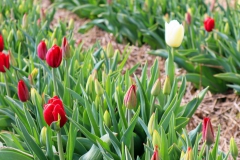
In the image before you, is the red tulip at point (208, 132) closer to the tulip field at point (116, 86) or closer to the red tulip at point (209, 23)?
the tulip field at point (116, 86)

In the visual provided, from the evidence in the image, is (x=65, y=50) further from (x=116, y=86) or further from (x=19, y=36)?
(x=19, y=36)

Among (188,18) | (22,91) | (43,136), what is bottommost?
(43,136)

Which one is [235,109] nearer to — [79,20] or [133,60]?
[133,60]

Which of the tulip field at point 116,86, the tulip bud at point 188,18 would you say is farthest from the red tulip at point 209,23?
the tulip bud at point 188,18

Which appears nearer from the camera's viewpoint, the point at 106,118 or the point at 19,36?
the point at 106,118

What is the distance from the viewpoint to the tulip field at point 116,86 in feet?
4.83

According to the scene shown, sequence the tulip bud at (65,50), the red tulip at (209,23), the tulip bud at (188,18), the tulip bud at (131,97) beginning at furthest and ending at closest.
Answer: the tulip bud at (188,18) < the red tulip at (209,23) < the tulip bud at (65,50) < the tulip bud at (131,97)

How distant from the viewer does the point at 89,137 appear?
151cm

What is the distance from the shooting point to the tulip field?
147 cm

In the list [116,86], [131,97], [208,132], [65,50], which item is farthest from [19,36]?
[208,132]

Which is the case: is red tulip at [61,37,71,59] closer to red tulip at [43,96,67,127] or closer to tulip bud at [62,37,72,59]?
tulip bud at [62,37,72,59]

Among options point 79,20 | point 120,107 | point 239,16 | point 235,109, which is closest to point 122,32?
point 79,20

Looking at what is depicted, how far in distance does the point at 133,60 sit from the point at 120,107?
172cm

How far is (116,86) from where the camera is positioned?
1.93 m
